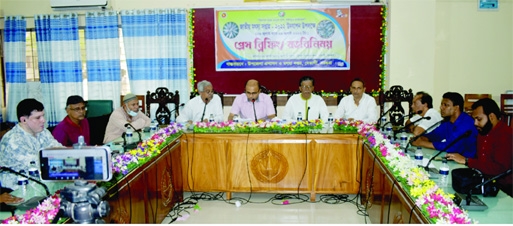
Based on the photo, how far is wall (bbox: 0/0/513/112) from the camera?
548 centimetres

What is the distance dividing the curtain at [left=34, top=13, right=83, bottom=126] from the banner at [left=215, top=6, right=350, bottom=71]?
7.44 feet

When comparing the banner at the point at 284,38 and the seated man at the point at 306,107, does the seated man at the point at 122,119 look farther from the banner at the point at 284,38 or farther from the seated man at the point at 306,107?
A: the banner at the point at 284,38

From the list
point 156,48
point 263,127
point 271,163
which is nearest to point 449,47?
point 263,127

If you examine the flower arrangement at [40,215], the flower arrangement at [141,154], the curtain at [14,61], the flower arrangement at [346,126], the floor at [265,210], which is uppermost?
the curtain at [14,61]

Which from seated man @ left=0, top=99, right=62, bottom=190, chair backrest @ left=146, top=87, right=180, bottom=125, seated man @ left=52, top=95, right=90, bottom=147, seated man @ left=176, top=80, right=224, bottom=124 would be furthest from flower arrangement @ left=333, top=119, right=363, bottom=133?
seated man @ left=0, top=99, right=62, bottom=190

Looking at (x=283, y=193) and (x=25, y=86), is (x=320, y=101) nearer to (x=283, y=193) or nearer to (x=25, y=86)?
(x=283, y=193)

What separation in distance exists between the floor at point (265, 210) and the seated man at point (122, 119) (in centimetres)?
95

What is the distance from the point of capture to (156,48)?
5.92 m

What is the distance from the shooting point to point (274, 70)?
19.4 feet

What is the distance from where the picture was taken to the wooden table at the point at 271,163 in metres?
3.79

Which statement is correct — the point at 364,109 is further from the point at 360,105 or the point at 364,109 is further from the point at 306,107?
the point at 306,107

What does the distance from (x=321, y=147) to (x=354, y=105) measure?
1133mm

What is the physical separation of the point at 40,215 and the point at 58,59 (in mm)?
5087

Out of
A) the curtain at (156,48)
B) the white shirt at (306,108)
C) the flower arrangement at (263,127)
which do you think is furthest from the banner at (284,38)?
the flower arrangement at (263,127)
